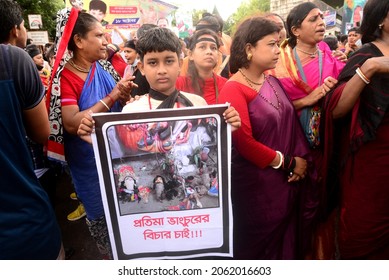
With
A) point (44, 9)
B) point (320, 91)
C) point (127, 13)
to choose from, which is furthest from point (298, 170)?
point (44, 9)

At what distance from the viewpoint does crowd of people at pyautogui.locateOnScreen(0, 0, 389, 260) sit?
1556 mm

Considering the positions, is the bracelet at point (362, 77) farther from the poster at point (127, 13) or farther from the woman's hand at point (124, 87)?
the poster at point (127, 13)

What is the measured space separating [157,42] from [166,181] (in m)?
0.71

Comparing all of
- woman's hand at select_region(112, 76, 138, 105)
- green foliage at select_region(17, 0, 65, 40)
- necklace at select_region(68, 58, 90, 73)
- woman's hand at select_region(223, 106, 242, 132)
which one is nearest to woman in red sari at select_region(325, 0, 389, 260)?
woman's hand at select_region(223, 106, 242, 132)

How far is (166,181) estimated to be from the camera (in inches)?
55.3

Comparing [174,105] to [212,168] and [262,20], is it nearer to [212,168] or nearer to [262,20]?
[212,168]

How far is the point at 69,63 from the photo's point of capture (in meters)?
1.93

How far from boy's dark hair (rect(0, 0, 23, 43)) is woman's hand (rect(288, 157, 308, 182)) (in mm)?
1644

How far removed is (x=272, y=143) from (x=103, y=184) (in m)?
0.98

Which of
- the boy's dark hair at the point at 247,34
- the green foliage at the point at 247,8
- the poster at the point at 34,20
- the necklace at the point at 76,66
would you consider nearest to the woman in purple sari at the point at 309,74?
the boy's dark hair at the point at 247,34

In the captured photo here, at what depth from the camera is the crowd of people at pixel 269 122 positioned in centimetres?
156

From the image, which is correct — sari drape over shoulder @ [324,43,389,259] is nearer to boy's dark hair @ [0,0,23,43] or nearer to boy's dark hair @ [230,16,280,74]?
boy's dark hair @ [230,16,280,74]

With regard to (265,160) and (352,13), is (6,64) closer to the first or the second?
(265,160)
